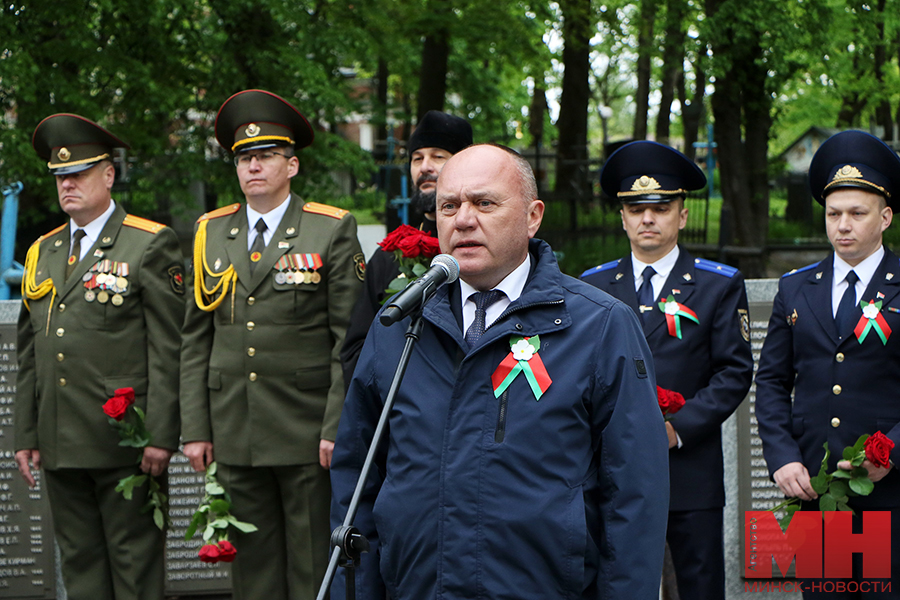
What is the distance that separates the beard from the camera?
169 inches

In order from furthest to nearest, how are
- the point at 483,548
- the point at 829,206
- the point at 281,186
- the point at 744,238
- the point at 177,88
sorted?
the point at 744,238 < the point at 177,88 < the point at 281,186 < the point at 829,206 < the point at 483,548

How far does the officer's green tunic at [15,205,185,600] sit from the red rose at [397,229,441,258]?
1.57m

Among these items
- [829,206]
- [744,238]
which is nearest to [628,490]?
[829,206]

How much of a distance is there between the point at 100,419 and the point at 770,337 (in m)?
3.23

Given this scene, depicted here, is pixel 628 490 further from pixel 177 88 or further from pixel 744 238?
pixel 744 238

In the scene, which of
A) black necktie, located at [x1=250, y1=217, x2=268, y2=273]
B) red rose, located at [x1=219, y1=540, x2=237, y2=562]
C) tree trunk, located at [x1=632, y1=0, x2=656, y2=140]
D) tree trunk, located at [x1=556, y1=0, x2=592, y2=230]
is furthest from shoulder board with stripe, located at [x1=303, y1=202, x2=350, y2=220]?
tree trunk, located at [x1=556, y1=0, x2=592, y2=230]

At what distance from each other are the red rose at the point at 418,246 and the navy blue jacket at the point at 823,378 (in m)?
1.62

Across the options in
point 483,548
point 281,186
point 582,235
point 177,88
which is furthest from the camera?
point 582,235

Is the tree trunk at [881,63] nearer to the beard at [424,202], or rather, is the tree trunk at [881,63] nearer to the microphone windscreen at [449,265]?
the beard at [424,202]

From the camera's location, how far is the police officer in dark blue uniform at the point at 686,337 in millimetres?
4023

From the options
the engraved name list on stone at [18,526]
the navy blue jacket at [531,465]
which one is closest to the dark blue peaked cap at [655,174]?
the navy blue jacket at [531,465]

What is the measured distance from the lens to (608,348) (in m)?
2.52

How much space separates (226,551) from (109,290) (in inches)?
56.6

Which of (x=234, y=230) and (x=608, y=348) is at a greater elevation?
(x=234, y=230)
